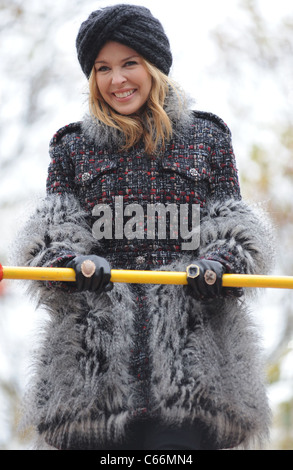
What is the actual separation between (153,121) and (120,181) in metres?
0.25

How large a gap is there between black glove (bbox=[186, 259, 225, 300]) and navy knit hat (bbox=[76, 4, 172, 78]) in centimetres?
80

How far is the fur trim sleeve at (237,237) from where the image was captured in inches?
105

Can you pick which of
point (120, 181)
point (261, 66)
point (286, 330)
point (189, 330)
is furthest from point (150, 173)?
point (261, 66)

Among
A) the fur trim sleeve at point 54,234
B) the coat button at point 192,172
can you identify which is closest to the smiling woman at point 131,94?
→ the coat button at point 192,172

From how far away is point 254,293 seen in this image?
111 inches

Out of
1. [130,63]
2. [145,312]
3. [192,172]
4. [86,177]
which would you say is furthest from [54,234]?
[130,63]

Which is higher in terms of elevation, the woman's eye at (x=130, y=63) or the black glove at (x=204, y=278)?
the woman's eye at (x=130, y=63)

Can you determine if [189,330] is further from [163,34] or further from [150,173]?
[163,34]

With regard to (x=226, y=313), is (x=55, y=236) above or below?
above

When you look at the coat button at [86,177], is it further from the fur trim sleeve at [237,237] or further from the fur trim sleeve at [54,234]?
the fur trim sleeve at [237,237]

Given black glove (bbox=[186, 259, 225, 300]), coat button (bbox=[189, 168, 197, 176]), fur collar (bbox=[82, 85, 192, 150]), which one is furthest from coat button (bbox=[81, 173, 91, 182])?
black glove (bbox=[186, 259, 225, 300])

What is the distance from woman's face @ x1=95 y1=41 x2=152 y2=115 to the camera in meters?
2.81

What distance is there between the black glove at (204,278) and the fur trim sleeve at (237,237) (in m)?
0.09

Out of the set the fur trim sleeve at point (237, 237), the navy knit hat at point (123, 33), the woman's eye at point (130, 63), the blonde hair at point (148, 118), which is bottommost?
the fur trim sleeve at point (237, 237)
